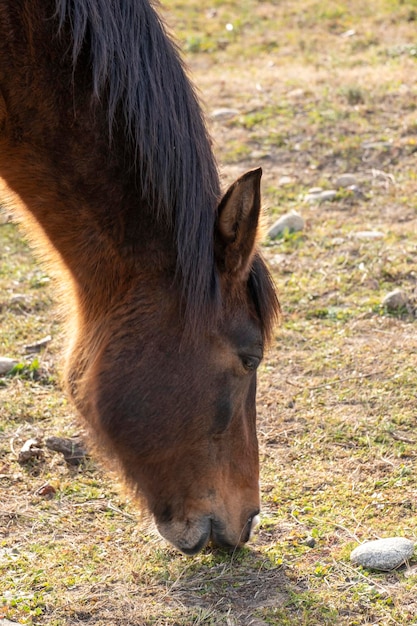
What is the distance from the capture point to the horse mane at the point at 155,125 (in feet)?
10.8

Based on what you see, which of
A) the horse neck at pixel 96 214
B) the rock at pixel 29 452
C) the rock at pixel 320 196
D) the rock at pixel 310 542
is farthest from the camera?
the rock at pixel 320 196

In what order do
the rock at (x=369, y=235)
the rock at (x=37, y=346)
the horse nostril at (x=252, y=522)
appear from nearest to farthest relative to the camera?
the horse nostril at (x=252, y=522) → the rock at (x=37, y=346) → the rock at (x=369, y=235)

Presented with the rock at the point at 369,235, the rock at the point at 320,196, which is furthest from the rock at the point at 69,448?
the rock at the point at 320,196

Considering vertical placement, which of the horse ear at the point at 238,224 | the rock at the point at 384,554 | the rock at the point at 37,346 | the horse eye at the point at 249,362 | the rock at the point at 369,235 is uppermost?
the horse ear at the point at 238,224

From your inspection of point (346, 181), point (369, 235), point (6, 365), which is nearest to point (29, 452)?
point (6, 365)

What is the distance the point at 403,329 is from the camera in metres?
5.46

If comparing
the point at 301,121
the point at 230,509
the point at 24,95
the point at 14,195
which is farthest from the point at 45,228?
the point at 301,121

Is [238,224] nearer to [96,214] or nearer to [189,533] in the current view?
[96,214]

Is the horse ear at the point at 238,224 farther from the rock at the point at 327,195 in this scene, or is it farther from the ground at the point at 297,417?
the rock at the point at 327,195

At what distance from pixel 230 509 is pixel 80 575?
64 cm

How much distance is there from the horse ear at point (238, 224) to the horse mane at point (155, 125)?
52 mm

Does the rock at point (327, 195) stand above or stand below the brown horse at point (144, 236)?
below

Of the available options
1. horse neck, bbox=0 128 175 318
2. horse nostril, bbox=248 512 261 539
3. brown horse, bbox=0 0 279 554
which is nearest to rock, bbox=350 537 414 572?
horse nostril, bbox=248 512 261 539

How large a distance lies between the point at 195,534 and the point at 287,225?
11.4 feet
